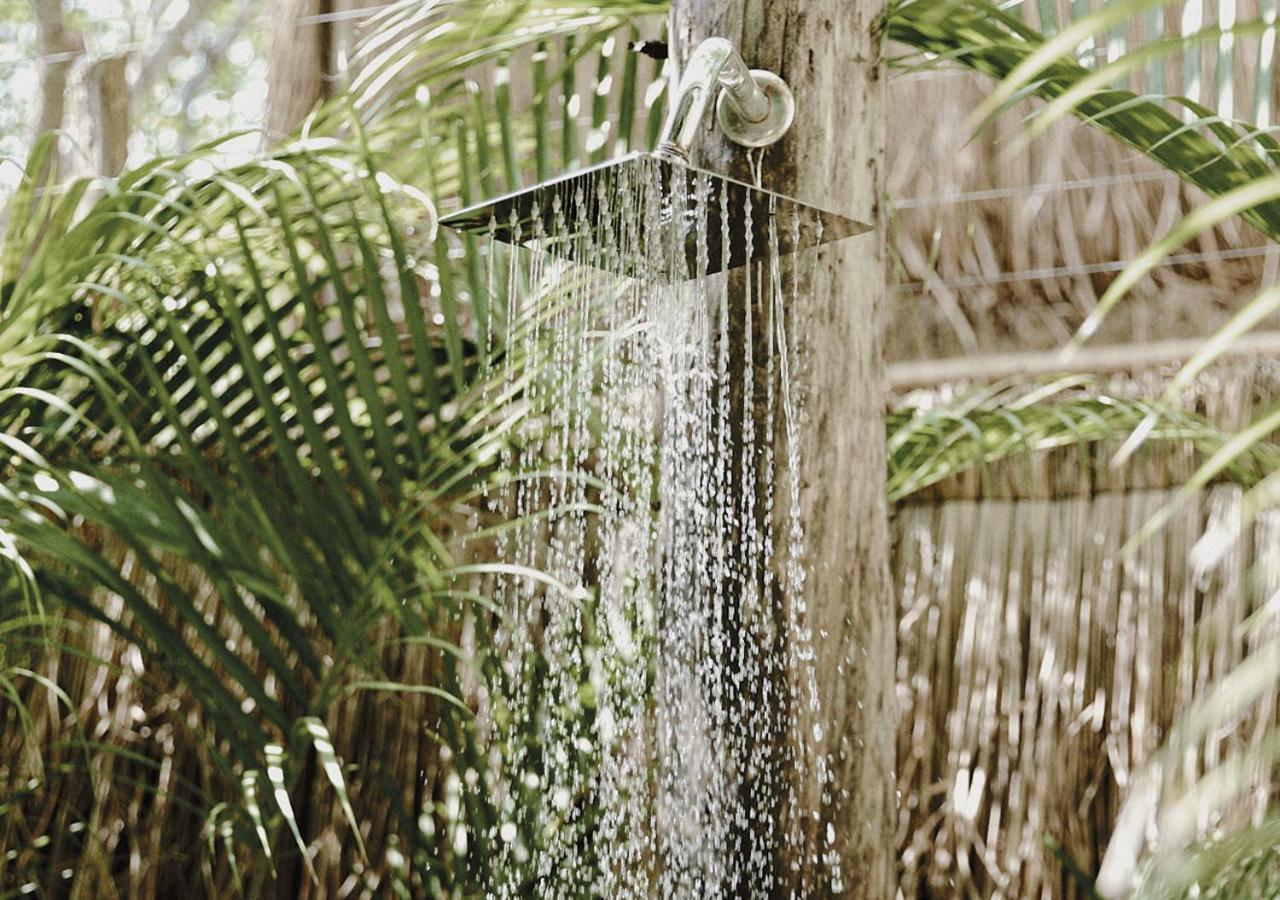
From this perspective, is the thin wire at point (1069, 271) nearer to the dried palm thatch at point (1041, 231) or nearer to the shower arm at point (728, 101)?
the dried palm thatch at point (1041, 231)

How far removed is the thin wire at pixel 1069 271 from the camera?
206 cm

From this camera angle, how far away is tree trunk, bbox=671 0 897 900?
3.82 ft

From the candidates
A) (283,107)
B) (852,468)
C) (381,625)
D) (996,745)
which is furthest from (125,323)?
(996,745)

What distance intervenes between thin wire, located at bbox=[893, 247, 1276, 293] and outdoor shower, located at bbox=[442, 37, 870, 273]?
103 cm

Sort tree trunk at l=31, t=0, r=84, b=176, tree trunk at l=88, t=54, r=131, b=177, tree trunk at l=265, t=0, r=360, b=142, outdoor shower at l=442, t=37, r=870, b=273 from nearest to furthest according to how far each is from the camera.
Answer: outdoor shower at l=442, t=37, r=870, b=273, tree trunk at l=265, t=0, r=360, b=142, tree trunk at l=88, t=54, r=131, b=177, tree trunk at l=31, t=0, r=84, b=176

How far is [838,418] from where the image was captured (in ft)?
3.88

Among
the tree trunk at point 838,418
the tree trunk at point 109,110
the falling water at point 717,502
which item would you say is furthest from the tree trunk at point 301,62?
the tree trunk at point 838,418

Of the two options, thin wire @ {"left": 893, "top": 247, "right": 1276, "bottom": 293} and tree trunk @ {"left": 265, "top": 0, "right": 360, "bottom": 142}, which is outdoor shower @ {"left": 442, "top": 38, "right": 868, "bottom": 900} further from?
tree trunk @ {"left": 265, "top": 0, "right": 360, "bottom": 142}

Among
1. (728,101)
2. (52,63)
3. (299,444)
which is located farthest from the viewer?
(52,63)

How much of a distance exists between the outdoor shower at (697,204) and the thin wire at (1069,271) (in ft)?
3.37

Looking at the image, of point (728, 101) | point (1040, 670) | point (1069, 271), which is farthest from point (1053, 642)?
point (728, 101)

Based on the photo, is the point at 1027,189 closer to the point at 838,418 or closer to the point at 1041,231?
the point at 1041,231

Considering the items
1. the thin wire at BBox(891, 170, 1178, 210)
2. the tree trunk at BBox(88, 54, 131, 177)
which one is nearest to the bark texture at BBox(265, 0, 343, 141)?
→ the tree trunk at BBox(88, 54, 131, 177)

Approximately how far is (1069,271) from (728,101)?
1132 millimetres
